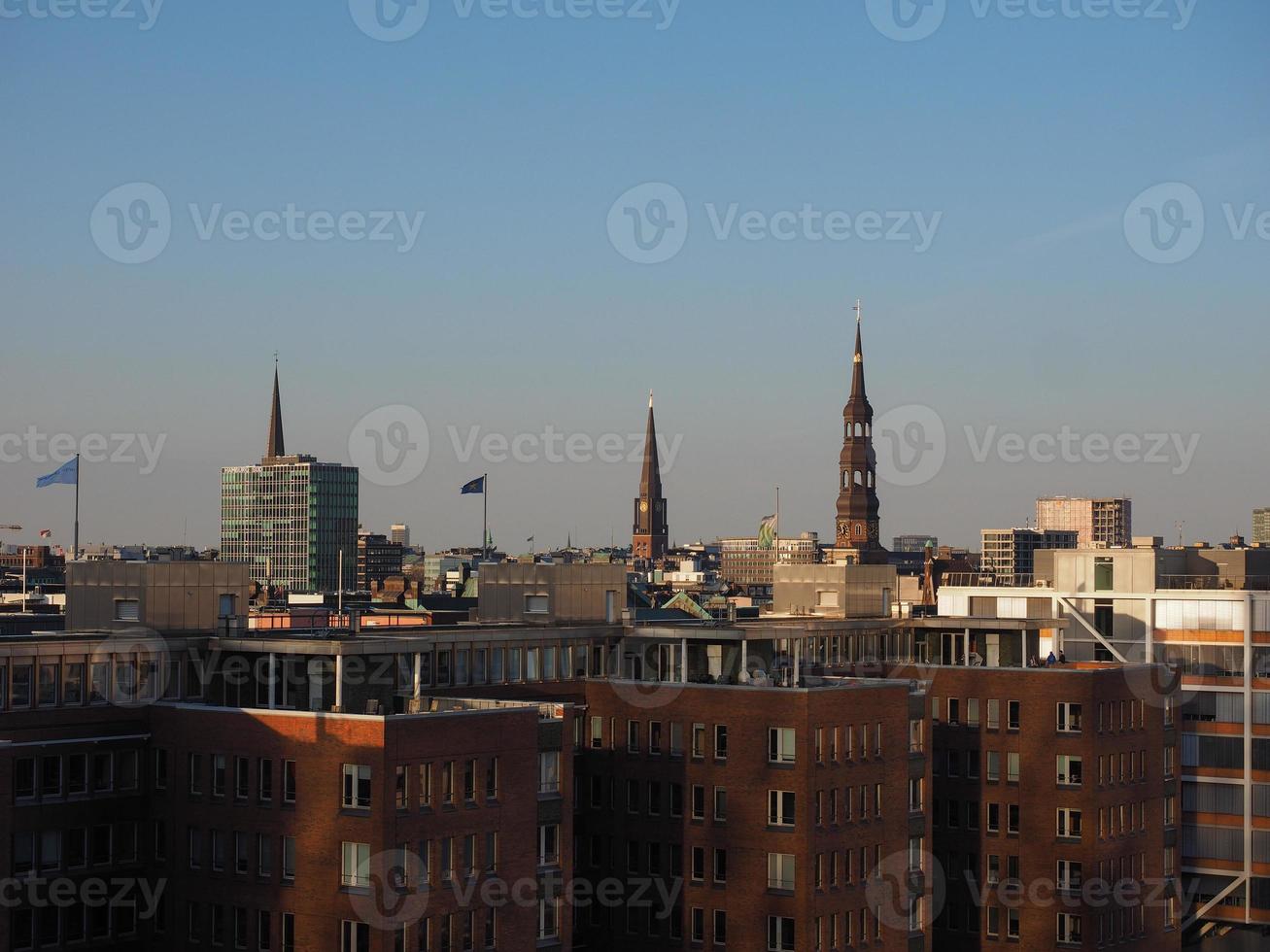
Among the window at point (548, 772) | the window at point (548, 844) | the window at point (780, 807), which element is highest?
the window at point (548, 772)

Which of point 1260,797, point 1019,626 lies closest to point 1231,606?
point 1260,797

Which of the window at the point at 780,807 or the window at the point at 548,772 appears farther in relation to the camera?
the window at the point at 780,807

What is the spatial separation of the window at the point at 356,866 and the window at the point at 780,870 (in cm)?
2107

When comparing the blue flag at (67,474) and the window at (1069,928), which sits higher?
the blue flag at (67,474)

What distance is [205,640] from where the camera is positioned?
78188mm

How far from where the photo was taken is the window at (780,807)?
259 ft

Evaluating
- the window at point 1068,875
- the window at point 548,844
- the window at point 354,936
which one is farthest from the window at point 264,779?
the window at point 1068,875

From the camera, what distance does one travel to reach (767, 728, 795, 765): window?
79.0 meters

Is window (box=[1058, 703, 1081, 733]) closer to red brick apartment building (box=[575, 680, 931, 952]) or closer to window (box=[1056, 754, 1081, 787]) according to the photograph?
window (box=[1056, 754, 1081, 787])

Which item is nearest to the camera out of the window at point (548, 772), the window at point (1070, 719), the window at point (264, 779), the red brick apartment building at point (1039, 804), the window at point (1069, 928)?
the window at point (264, 779)

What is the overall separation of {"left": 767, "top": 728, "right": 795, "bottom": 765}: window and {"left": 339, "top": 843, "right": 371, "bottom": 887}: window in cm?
2116

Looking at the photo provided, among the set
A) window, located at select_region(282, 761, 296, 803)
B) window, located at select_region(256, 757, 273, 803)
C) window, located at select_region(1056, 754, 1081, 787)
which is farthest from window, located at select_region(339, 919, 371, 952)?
window, located at select_region(1056, 754, 1081, 787)

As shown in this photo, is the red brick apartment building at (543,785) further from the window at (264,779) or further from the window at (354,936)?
the window at (264,779)

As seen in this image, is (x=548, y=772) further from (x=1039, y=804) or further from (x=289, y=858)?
(x=1039, y=804)
